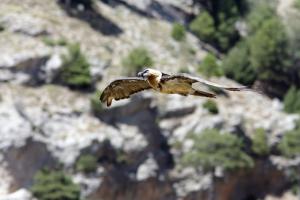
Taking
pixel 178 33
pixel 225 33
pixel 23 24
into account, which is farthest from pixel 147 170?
pixel 225 33

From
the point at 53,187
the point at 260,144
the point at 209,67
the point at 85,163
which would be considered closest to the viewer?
the point at 53,187

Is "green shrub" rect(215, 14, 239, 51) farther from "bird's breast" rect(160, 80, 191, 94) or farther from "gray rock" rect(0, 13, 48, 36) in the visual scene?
"bird's breast" rect(160, 80, 191, 94)

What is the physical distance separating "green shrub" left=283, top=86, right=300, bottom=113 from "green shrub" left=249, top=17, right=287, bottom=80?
4209 mm

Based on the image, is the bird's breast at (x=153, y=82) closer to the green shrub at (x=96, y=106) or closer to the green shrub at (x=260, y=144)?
the green shrub at (x=96, y=106)

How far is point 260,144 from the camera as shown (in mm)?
93000

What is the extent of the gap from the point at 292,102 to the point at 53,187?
40.6 metres

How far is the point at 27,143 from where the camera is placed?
7744cm

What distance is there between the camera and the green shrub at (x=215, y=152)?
8675 cm

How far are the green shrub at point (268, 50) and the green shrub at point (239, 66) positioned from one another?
0.75 m

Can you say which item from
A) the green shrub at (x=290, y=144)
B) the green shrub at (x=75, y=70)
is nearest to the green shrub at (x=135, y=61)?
the green shrub at (x=75, y=70)

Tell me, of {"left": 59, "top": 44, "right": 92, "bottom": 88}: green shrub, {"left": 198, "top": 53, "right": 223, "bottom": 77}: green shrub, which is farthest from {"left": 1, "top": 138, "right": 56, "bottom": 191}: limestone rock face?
{"left": 198, "top": 53, "right": 223, "bottom": 77}: green shrub

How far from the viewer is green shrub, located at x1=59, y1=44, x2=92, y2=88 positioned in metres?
87.0

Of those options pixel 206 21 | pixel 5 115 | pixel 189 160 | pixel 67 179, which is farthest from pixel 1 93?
pixel 206 21

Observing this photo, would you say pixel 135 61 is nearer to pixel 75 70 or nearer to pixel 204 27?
pixel 75 70
